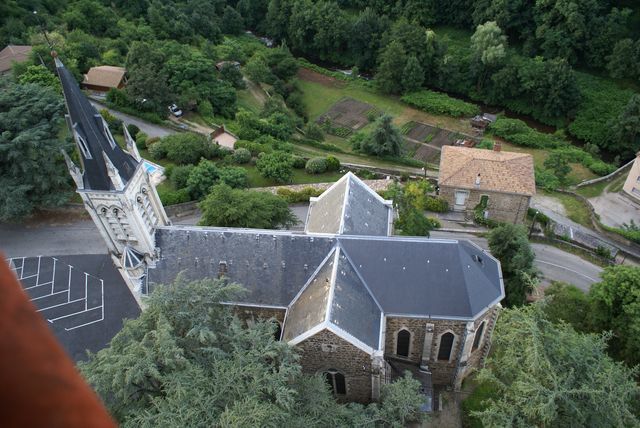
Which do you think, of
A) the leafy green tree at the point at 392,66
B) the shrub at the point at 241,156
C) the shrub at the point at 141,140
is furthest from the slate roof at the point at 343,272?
the leafy green tree at the point at 392,66

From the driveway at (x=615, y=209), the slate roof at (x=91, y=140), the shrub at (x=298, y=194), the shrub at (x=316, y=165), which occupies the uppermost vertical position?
the slate roof at (x=91, y=140)

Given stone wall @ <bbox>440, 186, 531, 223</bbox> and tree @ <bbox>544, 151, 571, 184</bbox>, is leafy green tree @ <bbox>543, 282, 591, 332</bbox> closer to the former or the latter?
stone wall @ <bbox>440, 186, 531, 223</bbox>

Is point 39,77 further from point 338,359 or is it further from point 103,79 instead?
point 338,359

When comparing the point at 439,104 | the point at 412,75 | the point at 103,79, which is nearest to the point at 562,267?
the point at 439,104

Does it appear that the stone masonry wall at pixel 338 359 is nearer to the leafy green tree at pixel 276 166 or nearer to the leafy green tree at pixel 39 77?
the leafy green tree at pixel 276 166

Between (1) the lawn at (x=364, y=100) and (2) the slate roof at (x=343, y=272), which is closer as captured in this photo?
(2) the slate roof at (x=343, y=272)
